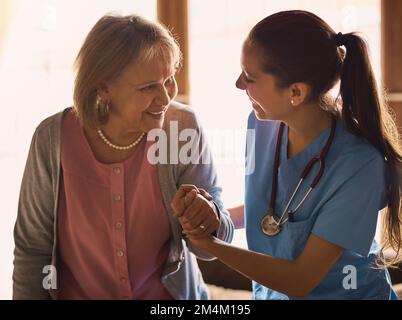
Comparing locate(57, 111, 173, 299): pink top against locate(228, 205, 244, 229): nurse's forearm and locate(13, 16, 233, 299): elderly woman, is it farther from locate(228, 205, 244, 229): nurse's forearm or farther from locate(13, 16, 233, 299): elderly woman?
locate(228, 205, 244, 229): nurse's forearm

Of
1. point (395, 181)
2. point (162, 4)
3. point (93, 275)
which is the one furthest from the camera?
point (162, 4)

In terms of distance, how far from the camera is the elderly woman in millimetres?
1295

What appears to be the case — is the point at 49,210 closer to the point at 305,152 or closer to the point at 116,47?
the point at 116,47

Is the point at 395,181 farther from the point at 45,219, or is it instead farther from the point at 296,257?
the point at 45,219

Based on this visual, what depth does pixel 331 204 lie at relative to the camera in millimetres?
1235

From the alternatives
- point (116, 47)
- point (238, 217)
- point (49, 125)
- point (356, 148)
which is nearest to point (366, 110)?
point (356, 148)

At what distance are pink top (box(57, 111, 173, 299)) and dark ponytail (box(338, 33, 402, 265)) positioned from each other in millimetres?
446

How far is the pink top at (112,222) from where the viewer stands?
A: 1324mm

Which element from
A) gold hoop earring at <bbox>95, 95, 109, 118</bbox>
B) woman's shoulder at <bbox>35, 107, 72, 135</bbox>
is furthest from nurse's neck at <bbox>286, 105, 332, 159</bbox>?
woman's shoulder at <bbox>35, 107, 72, 135</bbox>

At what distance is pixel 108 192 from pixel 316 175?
453mm

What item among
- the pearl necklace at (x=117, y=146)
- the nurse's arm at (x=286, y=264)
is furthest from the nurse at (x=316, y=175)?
the pearl necklace at (x=117, y=146)

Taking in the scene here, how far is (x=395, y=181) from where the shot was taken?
4.05ft
